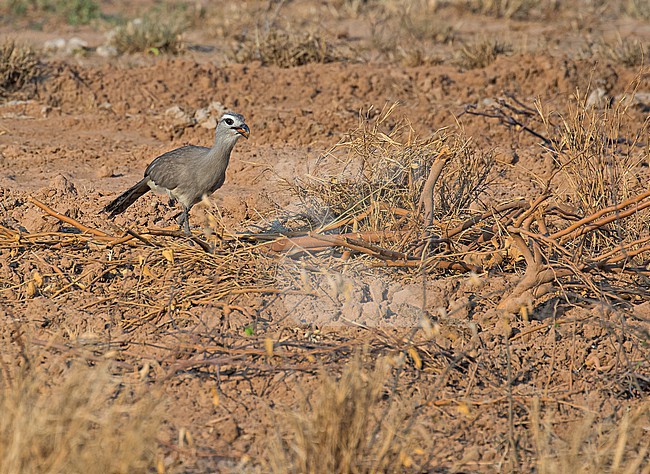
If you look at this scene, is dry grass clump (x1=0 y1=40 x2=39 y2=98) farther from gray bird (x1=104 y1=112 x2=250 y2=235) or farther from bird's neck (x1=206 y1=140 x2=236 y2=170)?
bird's neck (x1=206 y1=140 x2=236 y2=170)

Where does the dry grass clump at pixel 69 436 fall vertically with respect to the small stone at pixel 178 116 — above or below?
above

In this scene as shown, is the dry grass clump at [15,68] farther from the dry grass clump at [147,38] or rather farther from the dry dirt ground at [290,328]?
the dry grass clump at [147,38]

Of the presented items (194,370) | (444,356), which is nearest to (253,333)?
(194,370)

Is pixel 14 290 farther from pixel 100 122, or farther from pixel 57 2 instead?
pixel 57 2

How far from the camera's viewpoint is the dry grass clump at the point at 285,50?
948cm

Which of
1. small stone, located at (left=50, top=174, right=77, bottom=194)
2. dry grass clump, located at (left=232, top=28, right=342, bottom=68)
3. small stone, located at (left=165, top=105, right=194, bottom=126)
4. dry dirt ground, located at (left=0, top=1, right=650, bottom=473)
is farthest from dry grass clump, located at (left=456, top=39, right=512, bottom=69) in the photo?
small stone, located at (left=50, top=174, right=77, bottom=194)

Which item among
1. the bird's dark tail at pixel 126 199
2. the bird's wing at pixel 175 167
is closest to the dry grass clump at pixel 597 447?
the bird's wing at pixel 175 167

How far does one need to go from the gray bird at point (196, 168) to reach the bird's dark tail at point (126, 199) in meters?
0.09

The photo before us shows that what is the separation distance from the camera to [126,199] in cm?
566

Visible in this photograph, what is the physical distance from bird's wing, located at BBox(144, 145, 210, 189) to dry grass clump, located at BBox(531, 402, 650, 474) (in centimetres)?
271

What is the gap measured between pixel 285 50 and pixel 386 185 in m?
4.98

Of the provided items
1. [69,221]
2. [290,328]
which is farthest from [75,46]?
[290,328]

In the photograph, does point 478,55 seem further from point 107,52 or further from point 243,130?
point 243,130

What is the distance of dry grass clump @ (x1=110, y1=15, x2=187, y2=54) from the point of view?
33.0 feet
